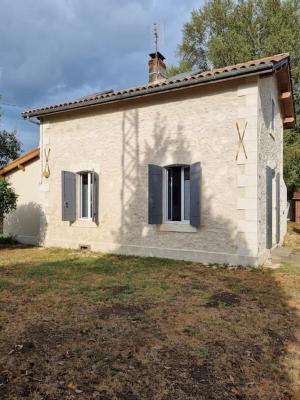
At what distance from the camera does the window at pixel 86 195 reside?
9953 mm

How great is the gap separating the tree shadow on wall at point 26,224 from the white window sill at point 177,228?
4562 millimetres

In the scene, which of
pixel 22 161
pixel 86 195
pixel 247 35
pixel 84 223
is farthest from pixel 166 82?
pixel 247 35

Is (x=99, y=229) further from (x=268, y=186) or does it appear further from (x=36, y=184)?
(x=268, y=186)

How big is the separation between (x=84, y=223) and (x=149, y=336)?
6.50 m

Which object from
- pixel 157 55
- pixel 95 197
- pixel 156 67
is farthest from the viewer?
pixel 157 55

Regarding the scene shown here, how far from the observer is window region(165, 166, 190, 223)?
28.0 feet

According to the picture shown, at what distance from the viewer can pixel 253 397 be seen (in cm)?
262

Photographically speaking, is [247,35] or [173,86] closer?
[173,86]

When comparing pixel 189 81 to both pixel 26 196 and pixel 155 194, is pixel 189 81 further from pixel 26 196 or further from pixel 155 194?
pixel 26 196

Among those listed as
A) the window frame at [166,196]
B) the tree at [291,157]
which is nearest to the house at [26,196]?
the window frame at [166,196]

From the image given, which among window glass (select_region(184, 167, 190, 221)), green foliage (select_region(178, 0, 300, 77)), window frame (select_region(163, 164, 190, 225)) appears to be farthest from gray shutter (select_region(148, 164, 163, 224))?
green foliage (select_region(178, 0, 300, 77))

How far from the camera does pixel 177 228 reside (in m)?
8.33

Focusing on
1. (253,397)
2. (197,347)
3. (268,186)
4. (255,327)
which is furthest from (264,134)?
(253,397)

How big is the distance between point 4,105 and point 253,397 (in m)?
17.5
